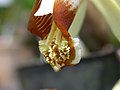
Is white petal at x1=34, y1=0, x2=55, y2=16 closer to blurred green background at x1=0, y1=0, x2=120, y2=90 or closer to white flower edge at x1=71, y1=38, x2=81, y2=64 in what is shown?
white flower edge at x1=71, y1=38, x2=81, y2=64

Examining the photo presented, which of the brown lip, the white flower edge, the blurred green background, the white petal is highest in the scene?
the white petal

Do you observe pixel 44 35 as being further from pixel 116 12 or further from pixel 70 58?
pixel 116 12

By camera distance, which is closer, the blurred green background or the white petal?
the white petal

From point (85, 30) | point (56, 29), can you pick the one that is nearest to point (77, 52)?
point (56, 29)

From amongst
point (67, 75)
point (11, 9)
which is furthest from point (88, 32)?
point (11, 9)

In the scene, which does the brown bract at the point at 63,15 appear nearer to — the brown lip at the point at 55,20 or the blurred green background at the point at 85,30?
the brown lip at the point at 55,20

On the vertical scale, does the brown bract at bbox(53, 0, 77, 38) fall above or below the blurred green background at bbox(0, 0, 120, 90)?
above

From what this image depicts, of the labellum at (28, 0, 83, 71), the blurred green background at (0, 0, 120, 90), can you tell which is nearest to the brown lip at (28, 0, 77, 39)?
Result: the labellum at (28, 0, 83, 71)

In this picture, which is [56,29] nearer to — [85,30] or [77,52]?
[77,52]

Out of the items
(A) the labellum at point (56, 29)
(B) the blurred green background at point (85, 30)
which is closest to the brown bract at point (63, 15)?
(A) the labellum at point (56, 29)
